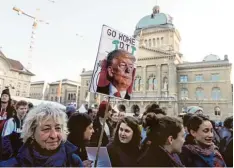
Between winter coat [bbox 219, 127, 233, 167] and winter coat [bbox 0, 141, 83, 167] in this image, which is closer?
winter coat [bbox 0, 141, 83, 167]

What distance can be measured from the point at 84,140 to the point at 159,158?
32.6 inches

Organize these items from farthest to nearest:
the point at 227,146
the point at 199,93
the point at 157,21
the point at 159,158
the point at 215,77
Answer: the point at 157,21 → the point at 199,93 → the point at 215,77 → the point at 227,146 → the point at 159,158

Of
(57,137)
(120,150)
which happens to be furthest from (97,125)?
(57,137)

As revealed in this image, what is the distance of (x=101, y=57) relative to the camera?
2695 millimetres

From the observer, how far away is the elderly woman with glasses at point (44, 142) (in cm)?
189

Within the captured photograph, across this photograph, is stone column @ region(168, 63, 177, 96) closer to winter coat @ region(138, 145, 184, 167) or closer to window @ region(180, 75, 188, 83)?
window @ region(180, 75, 188, 83)

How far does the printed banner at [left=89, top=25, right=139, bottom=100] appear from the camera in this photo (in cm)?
268

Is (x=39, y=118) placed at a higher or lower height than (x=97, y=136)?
higher

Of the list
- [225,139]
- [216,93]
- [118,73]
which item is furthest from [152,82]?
[118,73]

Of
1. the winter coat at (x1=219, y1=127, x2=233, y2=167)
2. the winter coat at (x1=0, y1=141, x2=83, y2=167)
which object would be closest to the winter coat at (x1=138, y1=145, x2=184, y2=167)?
the winter coat at (x1=0, y1=141, x2=83, y2=167)

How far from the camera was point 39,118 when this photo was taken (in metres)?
1.96

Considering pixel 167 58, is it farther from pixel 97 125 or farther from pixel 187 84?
pixel 97 125

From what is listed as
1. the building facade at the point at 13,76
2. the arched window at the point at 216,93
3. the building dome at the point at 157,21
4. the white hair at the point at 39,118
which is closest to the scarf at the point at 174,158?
the white hair at the point at 39,118

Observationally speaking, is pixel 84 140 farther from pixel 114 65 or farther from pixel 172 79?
pixel 172 79
